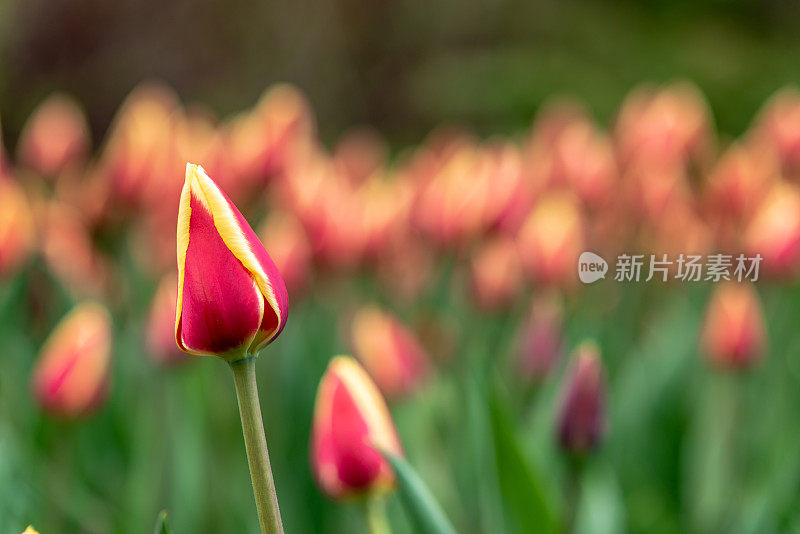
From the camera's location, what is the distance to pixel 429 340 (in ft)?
4.98

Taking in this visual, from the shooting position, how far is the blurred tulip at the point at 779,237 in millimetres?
1177

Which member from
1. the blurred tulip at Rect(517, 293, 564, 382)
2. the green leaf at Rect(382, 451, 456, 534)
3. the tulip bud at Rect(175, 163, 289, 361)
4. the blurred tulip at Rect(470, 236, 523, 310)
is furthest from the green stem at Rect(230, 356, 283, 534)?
the blurred tulip at Rect(470, 236, 523, 310)

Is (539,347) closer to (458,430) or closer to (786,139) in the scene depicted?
(458,430)

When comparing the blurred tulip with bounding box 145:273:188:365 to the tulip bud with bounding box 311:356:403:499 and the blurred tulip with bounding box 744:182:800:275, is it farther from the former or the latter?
the blurred tulip with bounding box 744:182:800:275

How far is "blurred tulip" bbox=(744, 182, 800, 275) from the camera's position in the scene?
1177mm

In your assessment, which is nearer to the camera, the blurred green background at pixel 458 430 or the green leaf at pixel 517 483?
the green leaf at pixel 517 483

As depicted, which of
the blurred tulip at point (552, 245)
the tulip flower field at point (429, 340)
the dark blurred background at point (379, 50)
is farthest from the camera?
the dark blurred background at point (379, 50)

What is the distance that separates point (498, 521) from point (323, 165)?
89 cm

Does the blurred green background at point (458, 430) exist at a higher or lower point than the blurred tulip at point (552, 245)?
lower

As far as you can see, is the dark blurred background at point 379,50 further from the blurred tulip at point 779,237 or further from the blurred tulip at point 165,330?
the blurred tulip at point 165,330

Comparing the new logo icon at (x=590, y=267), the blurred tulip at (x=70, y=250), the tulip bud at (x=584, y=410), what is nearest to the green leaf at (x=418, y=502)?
the tulip bud at (x=584, y=410)

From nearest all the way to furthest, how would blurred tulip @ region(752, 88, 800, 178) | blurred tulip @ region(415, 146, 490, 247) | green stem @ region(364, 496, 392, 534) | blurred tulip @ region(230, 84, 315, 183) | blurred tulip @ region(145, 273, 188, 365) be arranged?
green stem @ region(364, 496, 392, 534) → blurred tulip @ region(145, 273, 188, 365) → blurred tulip @ region(415, 146, 490, 247) → blurred tulip @ region(230, 84, 315, 183) → blurred tulip @ region(752, 88, 800, 178)

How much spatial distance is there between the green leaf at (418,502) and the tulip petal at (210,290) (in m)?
0.14

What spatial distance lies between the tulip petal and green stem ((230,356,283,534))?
21mm
